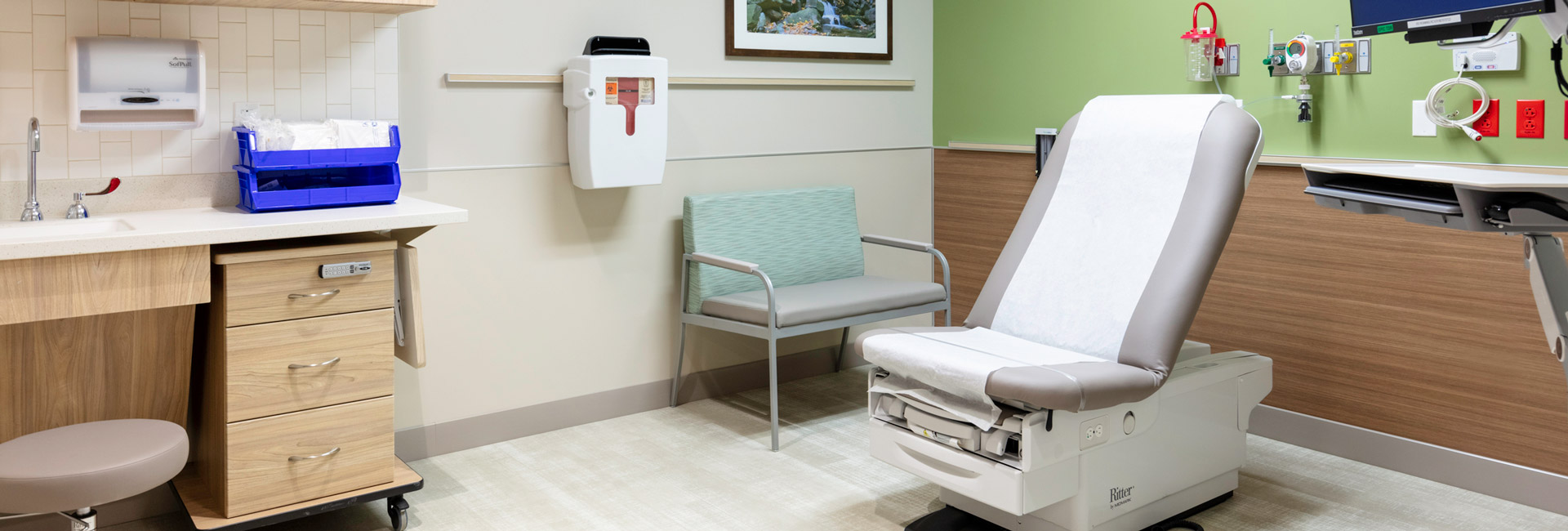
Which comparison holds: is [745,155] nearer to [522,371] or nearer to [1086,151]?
[522,371]

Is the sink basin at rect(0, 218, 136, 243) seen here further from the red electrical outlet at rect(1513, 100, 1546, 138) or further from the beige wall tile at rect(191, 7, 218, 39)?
the red electrical outlet at rect(1513, 100, 1546, 138)

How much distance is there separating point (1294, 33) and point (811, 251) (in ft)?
5.94

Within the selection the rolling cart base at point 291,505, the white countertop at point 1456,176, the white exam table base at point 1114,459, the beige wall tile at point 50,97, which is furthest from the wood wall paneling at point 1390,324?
the beige wall tile at point 50,97

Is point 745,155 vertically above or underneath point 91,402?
above

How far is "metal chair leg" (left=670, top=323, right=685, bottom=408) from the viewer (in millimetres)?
3988

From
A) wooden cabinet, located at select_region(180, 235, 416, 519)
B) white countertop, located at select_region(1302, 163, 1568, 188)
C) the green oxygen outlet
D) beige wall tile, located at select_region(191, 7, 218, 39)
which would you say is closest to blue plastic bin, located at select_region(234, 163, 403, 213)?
wooden cabinet, located at select_region(180, 235, 416, 519)

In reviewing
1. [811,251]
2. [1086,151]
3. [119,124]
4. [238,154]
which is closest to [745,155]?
[811,251]

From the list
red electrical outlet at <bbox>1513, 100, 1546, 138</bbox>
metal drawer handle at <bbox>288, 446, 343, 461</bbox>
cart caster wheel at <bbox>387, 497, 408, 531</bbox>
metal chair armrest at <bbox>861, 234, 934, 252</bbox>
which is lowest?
cart caster wheel at <bbox>387, 497, 408, 531</bbox>

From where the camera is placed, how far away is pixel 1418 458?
3242 mm

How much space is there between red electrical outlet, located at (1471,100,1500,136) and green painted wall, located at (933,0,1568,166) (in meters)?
0.02

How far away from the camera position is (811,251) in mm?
4176

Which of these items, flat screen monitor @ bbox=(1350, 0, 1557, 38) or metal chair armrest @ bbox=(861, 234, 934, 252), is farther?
metal chair armrest @ bbox=(861, 234, 934, 252)

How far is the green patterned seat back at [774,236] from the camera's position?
3.90 metres

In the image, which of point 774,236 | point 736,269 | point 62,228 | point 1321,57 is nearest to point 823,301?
point 736,269
